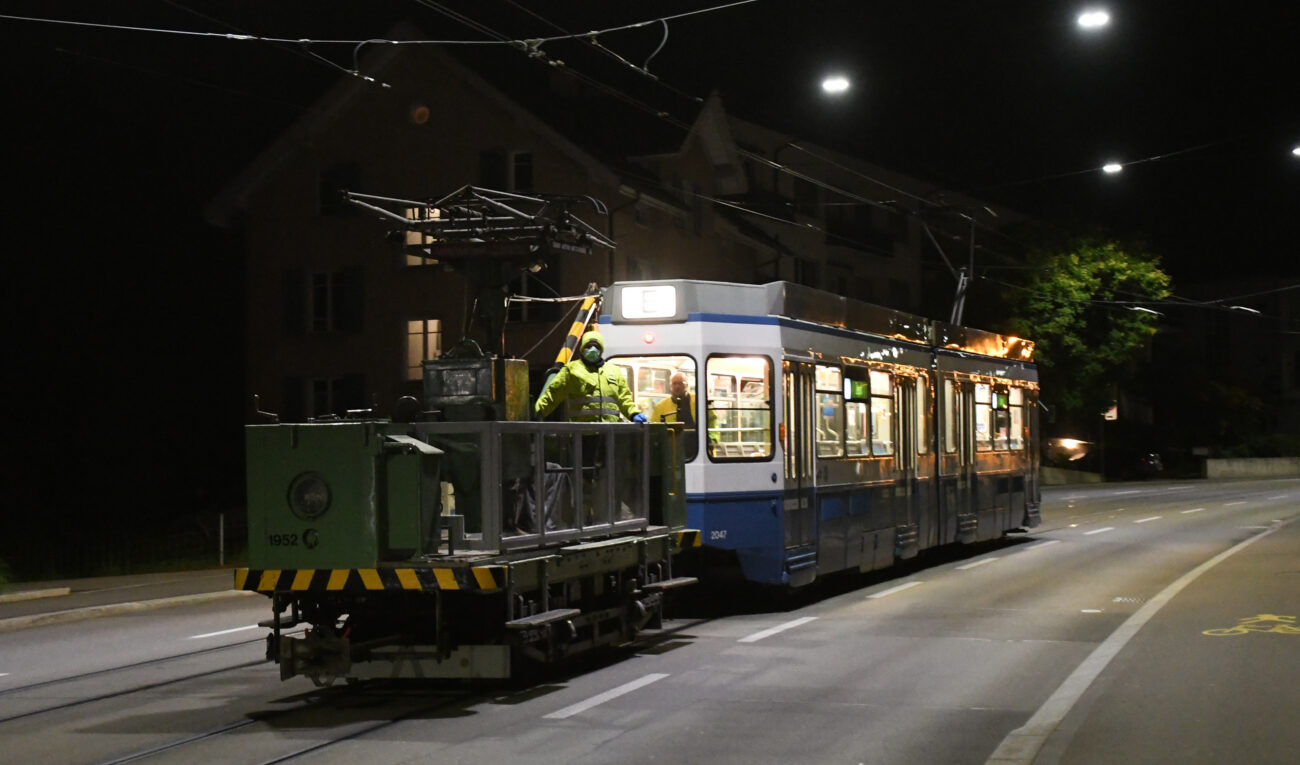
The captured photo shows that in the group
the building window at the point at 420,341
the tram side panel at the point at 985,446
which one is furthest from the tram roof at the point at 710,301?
the building window at the point at 420,341

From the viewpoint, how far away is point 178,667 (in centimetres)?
1205

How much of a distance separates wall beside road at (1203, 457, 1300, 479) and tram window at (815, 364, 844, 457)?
54.1 metres

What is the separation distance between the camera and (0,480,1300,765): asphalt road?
845 cm

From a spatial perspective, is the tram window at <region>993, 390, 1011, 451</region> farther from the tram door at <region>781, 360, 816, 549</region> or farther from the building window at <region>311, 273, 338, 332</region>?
the building window at <region>311, 273, 338, 332</region>

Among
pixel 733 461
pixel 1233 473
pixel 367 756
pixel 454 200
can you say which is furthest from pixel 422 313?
pixel 1233 473

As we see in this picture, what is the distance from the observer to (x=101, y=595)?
18.7 metres

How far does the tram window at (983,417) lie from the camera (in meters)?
22.2

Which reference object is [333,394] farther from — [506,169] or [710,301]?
[710,301]

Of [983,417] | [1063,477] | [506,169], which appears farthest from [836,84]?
[1063,477]

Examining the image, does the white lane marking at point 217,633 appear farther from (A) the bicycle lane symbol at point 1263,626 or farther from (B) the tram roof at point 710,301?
(A) the bicycle lane symbol at point 1263,626

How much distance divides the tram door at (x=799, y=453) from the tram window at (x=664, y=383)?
0.96 metres

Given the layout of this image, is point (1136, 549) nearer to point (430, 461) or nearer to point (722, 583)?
point (722, 583)

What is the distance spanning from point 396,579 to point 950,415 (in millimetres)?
12689

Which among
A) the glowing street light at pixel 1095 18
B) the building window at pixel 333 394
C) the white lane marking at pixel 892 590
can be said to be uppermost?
the glowing street light at pixel 1095 18
